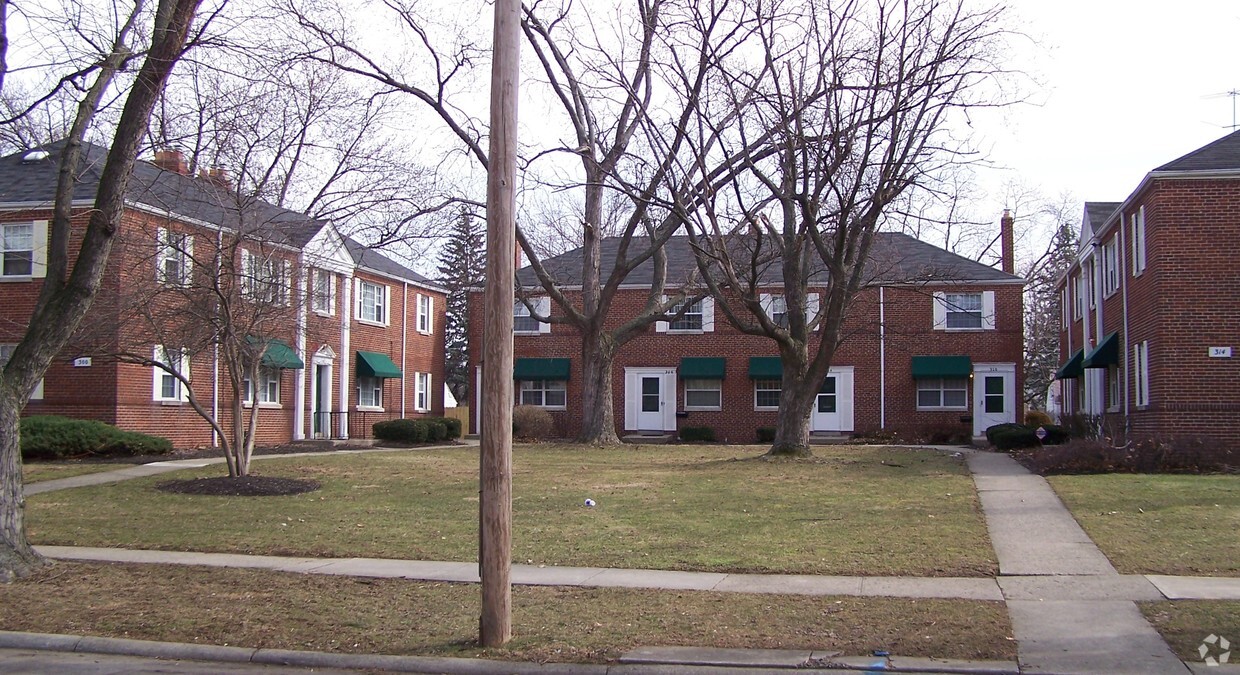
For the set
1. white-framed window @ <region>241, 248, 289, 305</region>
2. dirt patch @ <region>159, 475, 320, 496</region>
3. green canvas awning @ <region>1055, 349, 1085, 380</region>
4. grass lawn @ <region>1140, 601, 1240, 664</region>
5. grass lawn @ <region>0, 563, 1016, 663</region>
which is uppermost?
white-framed window @ <region>241, 248, 289, 305</region>

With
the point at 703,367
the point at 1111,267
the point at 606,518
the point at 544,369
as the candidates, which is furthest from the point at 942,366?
the point at 606,518

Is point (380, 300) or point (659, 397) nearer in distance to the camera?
point (380, 300)

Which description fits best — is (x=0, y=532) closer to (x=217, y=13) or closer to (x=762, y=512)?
(x=217, y=13)

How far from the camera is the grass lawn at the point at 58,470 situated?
19.6 meters

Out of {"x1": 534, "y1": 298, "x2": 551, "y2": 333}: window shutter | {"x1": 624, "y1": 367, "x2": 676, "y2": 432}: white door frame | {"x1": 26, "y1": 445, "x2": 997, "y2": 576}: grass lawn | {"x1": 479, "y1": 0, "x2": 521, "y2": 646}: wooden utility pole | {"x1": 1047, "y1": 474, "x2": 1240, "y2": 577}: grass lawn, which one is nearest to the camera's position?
{"x1": 479, "y1": 0, "x2": 521, "y2": 646}: wooden utility pole

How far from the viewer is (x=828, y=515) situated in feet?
46.6

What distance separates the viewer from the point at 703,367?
3803 centimetres

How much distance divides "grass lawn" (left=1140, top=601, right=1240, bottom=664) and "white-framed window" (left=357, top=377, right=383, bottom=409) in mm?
31360

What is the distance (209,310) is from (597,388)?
1540 cm

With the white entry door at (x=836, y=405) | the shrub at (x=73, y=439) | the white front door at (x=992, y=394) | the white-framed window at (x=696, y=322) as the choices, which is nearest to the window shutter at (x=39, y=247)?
the shrub at (x=73, y=439)

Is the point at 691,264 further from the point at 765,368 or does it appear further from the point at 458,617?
the point at 458,617

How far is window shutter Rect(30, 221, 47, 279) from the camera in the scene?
26312 millimetres

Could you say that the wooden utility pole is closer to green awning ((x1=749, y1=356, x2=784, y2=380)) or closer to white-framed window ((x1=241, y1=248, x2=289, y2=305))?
white-framed window ((x1=241, y1=248, x2=289, y2=305))

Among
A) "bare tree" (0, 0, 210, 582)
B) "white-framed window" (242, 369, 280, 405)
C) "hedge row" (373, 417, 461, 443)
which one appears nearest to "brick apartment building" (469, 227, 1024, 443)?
"hedge row" (373, 417, 461, 443)
